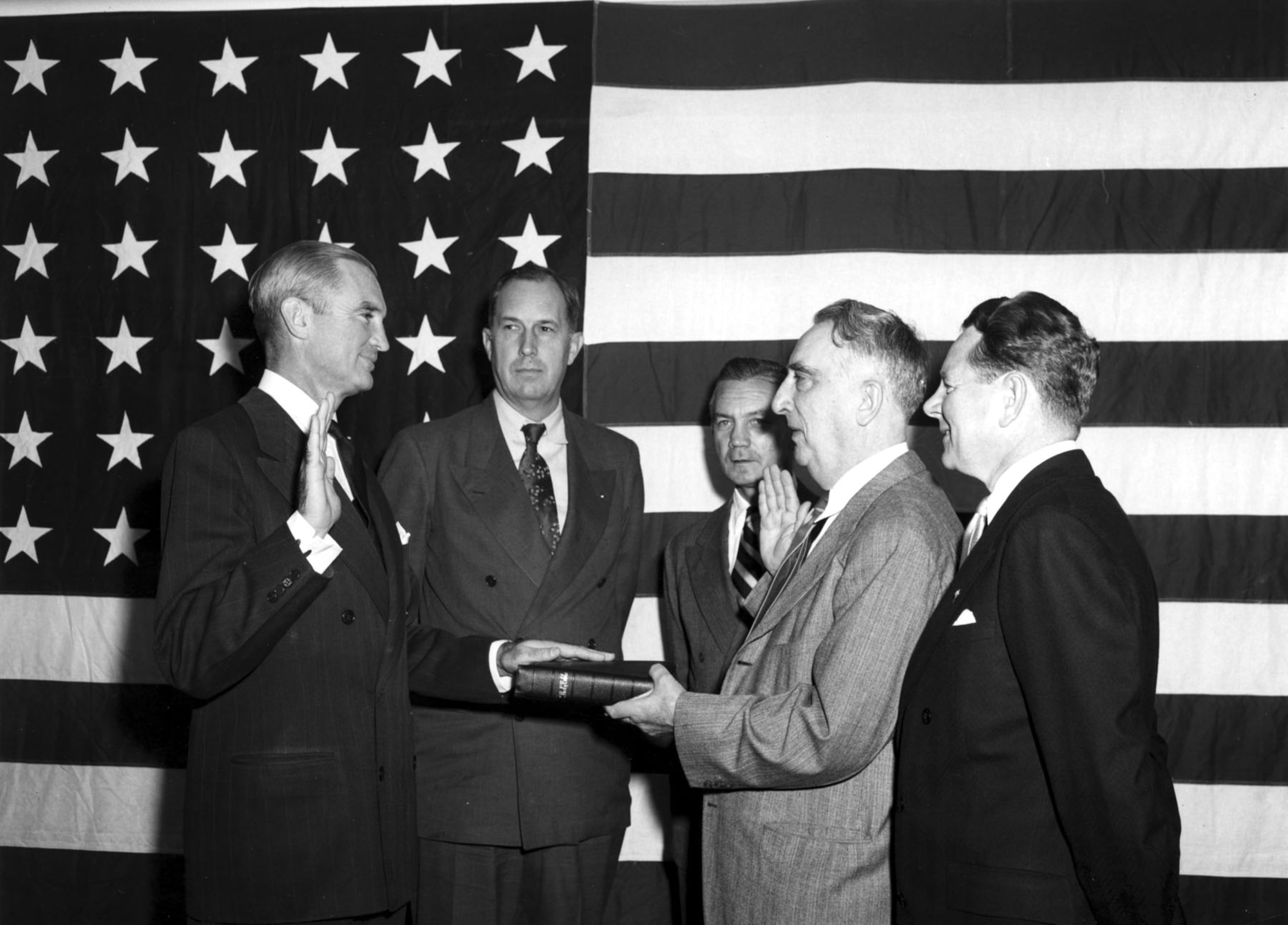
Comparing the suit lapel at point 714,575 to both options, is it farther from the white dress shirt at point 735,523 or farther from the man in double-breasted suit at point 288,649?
the man in double-breasted suit at point 288,649

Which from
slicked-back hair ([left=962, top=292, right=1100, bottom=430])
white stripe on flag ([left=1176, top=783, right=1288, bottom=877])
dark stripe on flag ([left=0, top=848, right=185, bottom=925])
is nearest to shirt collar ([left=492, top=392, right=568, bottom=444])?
slicked-back hair ([left=962, top=292, right=1100, bottom=430])

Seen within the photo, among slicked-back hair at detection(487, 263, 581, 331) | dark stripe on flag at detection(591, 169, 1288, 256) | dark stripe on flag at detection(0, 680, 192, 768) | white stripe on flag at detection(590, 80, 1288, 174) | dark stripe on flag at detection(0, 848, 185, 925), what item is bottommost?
dark stripe on flag at detection(0, 848, 185, 925)

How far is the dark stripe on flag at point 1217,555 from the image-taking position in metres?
3.75

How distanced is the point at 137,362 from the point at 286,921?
2.45 m

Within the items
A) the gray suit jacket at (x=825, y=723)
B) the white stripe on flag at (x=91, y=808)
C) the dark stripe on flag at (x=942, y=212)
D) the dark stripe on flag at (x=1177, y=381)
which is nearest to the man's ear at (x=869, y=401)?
the gray suit jacket at (x=825, y=723)

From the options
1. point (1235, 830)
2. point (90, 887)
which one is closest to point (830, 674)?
point (1235, 830)

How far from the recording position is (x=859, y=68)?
3973mm

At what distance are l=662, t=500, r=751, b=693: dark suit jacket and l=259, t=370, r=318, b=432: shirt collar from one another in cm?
128

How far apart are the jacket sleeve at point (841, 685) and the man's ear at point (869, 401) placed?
243 mm

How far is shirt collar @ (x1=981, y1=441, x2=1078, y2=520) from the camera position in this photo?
83.1 inches

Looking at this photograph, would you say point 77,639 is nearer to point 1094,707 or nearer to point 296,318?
point 296,318

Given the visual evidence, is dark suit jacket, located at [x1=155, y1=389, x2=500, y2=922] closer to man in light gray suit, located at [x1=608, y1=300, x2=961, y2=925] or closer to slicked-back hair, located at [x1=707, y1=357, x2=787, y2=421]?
man in light gray suit, located at [x1=608, y1=300, x2=961, y2=925]

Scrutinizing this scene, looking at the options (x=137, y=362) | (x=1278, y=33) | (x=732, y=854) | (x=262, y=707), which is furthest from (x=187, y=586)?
(x=1278, y=33)

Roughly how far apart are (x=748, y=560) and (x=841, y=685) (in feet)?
4.16
